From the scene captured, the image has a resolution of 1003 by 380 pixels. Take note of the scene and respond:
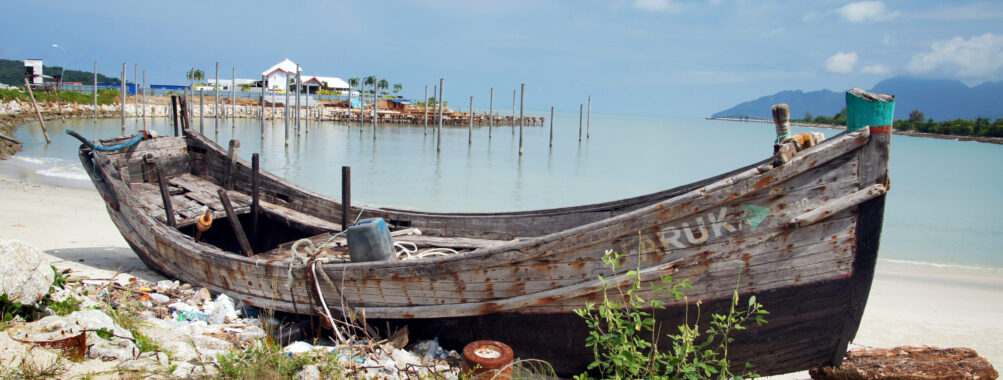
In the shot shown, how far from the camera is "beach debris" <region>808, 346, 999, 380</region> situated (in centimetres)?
410

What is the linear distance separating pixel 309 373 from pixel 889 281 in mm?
9580

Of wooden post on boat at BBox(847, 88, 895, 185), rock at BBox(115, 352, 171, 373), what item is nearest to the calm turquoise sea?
wooden post on boat at BBox(847, 88, 895, 185)

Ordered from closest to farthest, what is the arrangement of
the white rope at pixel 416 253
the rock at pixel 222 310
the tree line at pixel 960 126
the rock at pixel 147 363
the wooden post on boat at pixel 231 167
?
the rock at pixel 147 363 < the white rope at pixel 416 253 < the rock at pixel 222 310 < the wooden post on boat at pixel 231 167 < the tree line at pixel 960 126

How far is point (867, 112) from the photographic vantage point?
3.38m

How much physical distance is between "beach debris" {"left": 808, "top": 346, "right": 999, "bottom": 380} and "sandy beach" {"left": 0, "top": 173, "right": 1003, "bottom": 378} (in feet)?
3.45

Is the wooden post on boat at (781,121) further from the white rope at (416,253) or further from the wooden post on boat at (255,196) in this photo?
the wooden post on boat at (255,196)

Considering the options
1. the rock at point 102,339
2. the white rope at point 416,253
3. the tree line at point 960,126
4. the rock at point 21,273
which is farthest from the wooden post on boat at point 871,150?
the tree line at point 960,126

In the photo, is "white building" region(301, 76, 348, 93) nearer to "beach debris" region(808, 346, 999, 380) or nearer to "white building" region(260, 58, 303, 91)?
"white building" region(260, 58, 303, 91)

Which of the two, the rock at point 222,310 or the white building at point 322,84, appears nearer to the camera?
the rock at point 222,310

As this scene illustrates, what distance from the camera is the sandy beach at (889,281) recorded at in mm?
6816

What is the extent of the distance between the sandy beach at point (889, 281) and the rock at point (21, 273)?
8.94 ft

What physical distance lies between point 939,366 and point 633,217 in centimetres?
262

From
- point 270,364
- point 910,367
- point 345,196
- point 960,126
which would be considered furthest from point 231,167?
point 960,126

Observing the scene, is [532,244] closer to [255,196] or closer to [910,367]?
[910,367]
